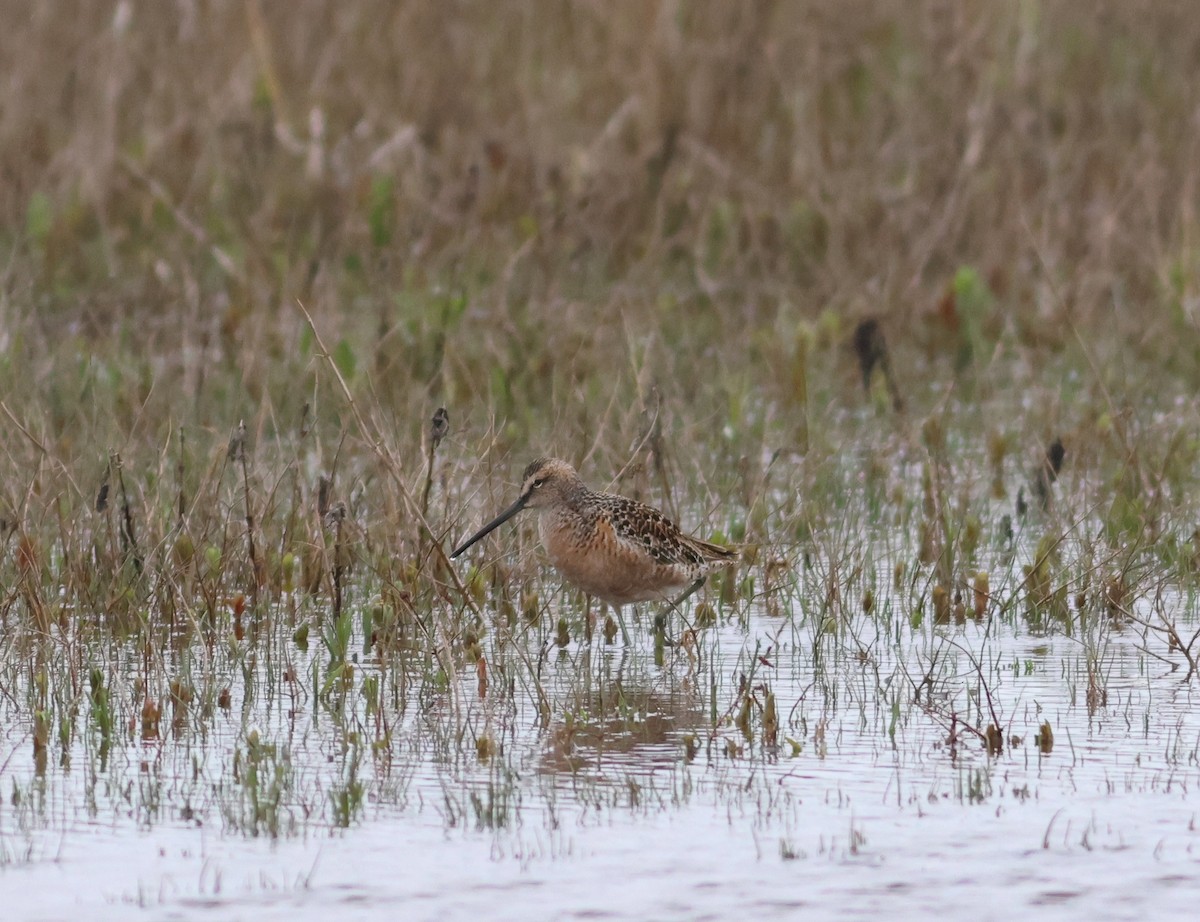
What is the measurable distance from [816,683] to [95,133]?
26.2ft

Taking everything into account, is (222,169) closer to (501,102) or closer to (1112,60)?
(501,102)

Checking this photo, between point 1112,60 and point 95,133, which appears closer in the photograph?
point 95,133

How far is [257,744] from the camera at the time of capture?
17.6 ft

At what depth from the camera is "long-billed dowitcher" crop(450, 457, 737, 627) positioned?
7035mm

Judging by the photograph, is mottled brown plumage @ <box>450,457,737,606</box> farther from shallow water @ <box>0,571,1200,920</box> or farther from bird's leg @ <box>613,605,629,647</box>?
shallow water @ <box>0,571,1200,920</box>

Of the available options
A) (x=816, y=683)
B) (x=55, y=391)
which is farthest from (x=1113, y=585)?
(x=55, y=391)

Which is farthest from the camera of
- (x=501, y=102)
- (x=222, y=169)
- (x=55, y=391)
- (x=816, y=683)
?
(x=501, y=102)

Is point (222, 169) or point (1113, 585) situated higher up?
point (222, 169)

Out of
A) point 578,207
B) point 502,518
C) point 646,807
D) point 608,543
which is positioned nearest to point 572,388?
point 502,518

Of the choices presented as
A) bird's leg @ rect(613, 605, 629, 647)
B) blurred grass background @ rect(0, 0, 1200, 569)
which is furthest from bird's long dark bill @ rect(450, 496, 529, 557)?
blurred grass background @ rect(0, 0, 1200, 569)

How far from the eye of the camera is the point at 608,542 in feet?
22.8

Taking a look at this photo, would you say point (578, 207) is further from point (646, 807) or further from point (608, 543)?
point (646, 807)

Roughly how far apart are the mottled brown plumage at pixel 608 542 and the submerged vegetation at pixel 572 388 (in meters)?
0.19

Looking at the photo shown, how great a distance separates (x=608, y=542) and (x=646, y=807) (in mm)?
1966
